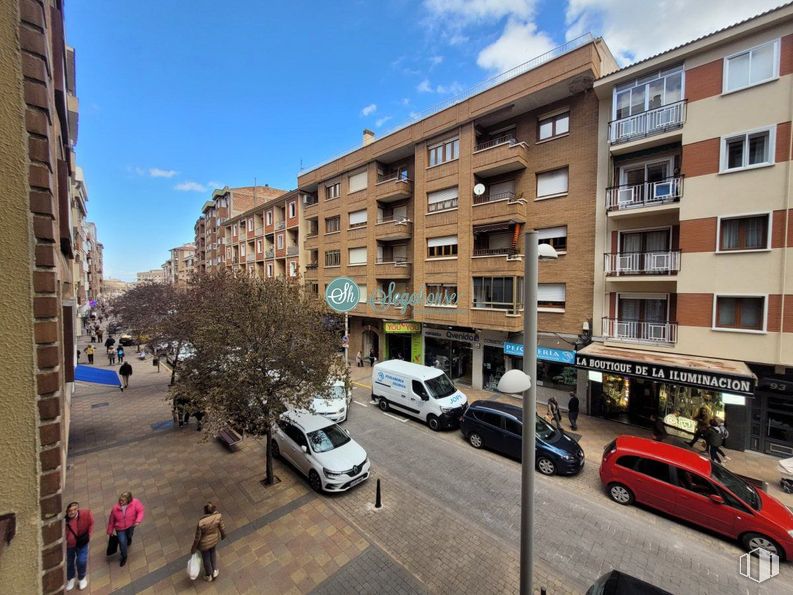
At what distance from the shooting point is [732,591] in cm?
672

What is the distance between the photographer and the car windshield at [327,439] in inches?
389

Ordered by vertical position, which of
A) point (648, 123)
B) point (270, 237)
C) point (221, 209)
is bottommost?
point (270, 237)

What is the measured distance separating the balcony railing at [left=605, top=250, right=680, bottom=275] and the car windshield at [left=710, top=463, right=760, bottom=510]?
712 cm

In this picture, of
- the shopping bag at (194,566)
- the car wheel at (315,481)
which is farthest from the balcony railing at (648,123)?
the shopping bag at (194,566)

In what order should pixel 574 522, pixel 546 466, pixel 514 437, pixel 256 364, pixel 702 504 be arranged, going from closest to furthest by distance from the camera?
pixel 702 504 → pixel 574 522 → pixel 256 364 → pixel 546 466 → pixel 514 437

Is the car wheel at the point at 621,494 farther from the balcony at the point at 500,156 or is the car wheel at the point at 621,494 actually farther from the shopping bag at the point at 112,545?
the balcony at the point at 500,156

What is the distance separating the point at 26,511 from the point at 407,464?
10.6m

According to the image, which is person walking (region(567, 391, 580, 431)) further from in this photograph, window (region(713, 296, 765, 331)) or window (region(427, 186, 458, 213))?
window (region(427, 186, 458, 213))

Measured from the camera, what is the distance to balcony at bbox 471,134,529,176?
1681 cm

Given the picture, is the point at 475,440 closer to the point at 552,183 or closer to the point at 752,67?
the point at 552,183

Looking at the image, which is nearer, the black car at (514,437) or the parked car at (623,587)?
the parked car at (623,587)

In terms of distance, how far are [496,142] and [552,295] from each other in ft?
27.5

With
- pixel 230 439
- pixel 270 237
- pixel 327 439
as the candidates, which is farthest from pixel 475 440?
pixel 270 237

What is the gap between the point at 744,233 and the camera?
460 inches
